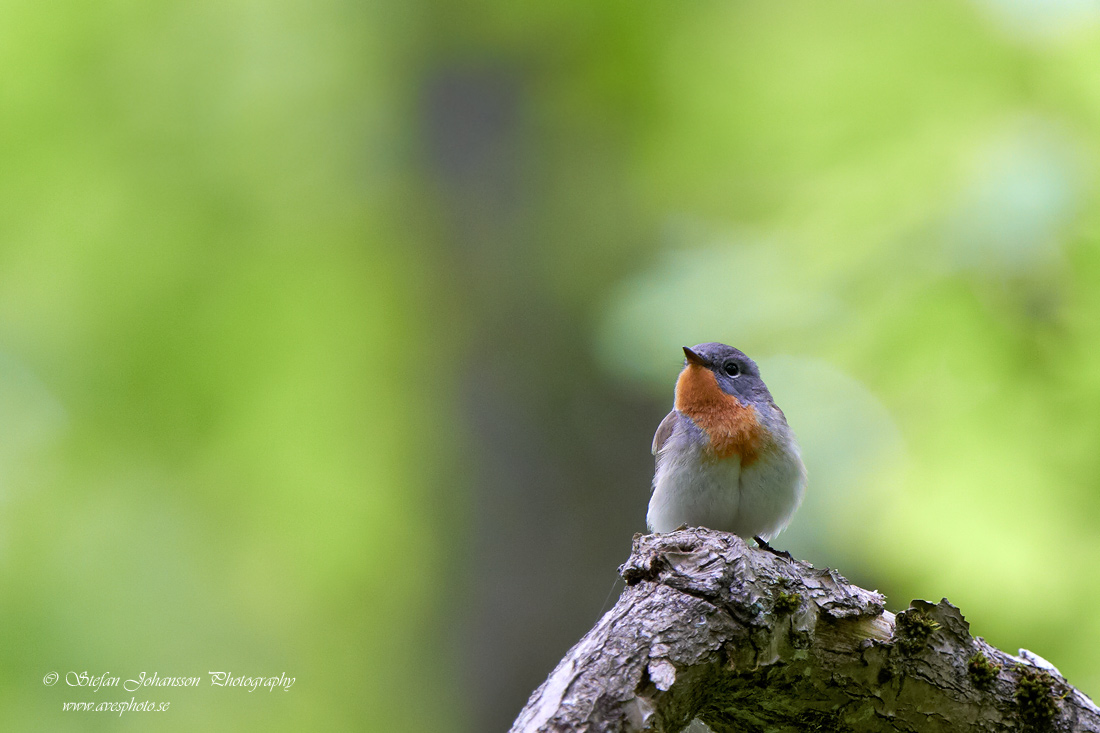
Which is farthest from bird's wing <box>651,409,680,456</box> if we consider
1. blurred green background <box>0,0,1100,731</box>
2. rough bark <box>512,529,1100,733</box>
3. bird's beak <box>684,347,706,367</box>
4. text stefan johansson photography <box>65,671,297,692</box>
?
text stefan johansson photography <box>65,671,297,692</box>

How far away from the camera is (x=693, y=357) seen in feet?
16.3

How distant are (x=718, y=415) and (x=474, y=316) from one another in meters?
3.35

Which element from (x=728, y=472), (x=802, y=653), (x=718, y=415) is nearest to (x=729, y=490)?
(x=728, y=472)

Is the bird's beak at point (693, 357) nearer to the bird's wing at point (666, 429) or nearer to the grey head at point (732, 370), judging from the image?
the grey head at point (732, 370)

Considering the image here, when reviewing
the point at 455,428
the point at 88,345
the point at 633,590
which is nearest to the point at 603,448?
the point at 455,428

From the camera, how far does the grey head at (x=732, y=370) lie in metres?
4.99

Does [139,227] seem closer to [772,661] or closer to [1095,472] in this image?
[772,661]

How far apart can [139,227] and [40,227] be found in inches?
33.2

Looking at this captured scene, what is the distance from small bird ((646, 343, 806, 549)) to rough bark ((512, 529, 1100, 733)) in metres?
1.15


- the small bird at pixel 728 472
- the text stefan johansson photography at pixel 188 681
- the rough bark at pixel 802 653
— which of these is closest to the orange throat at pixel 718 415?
the small bird at pixel 728 472

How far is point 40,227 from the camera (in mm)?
8117

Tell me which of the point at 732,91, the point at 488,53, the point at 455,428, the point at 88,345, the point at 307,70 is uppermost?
the point at 732,91

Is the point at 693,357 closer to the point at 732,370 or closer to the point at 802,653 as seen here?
the point at 732,370

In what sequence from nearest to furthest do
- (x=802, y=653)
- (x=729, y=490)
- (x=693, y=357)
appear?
(x=802, y=653), (x=729, y=490), (x=693, y=357)
